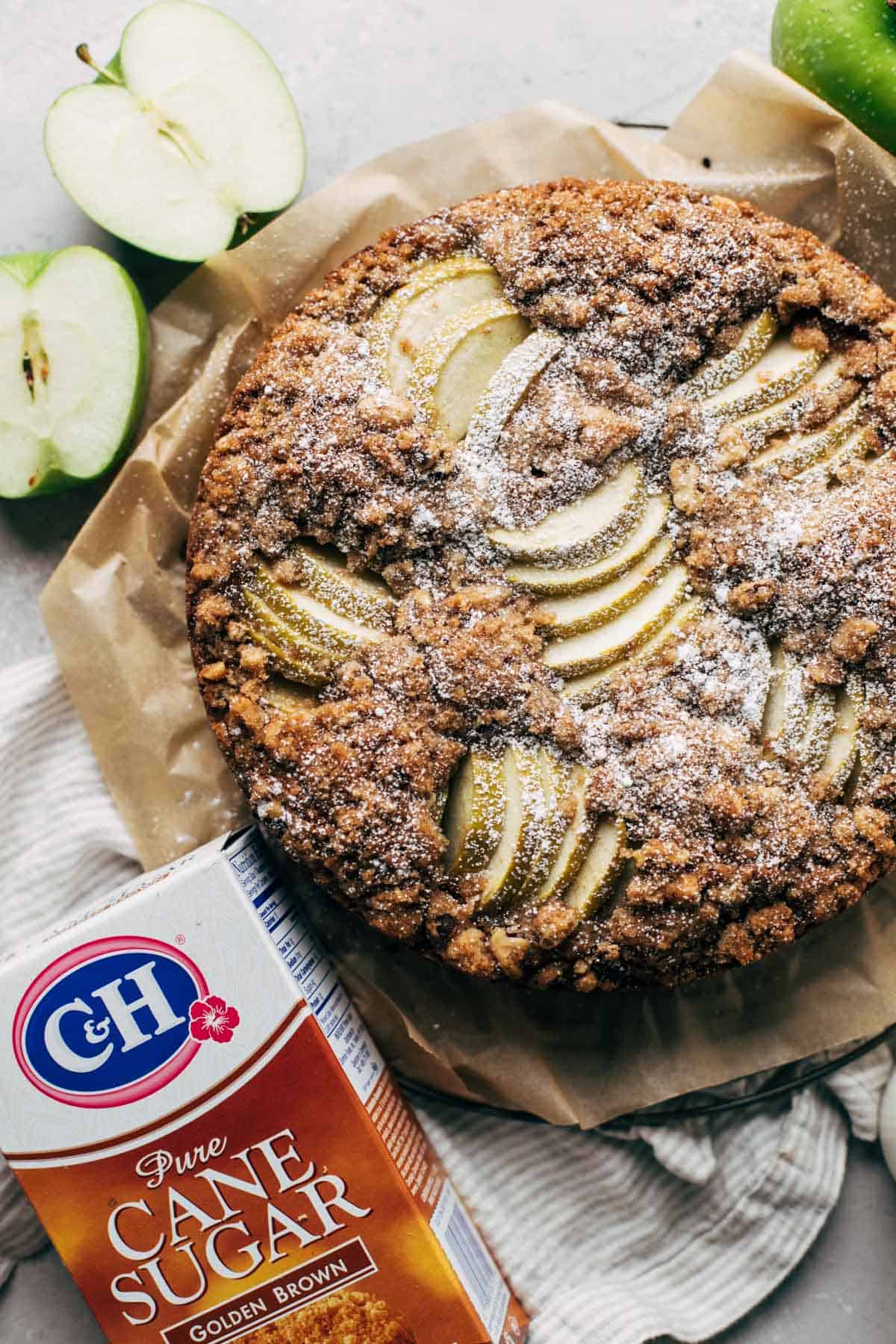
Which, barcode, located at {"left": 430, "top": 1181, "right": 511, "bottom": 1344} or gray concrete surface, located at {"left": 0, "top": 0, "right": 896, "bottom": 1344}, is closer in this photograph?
barcode, located at {"left": 430, "top": 1181, "right": 511, "bottom": 1344}

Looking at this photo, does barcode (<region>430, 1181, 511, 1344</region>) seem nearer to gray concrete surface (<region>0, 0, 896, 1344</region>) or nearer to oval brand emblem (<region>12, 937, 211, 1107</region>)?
oval brand emblem (<region>12, 937, 211, 1107</region>)

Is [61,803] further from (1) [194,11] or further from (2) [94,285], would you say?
(1) [194,11]

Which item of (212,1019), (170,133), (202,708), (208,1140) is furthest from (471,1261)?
(170,133)

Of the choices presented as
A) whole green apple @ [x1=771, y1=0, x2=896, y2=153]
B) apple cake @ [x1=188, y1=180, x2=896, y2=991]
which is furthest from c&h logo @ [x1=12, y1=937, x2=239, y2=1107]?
whole green apple @ [x1=771, y1=0, x2=896, y2=153]

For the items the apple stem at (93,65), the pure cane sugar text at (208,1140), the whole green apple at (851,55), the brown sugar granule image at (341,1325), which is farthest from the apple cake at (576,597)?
the apple stem at (93,65)

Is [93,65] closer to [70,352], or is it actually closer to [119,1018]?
[70,352]

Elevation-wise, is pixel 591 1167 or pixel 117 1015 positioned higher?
pixel 117 1015
